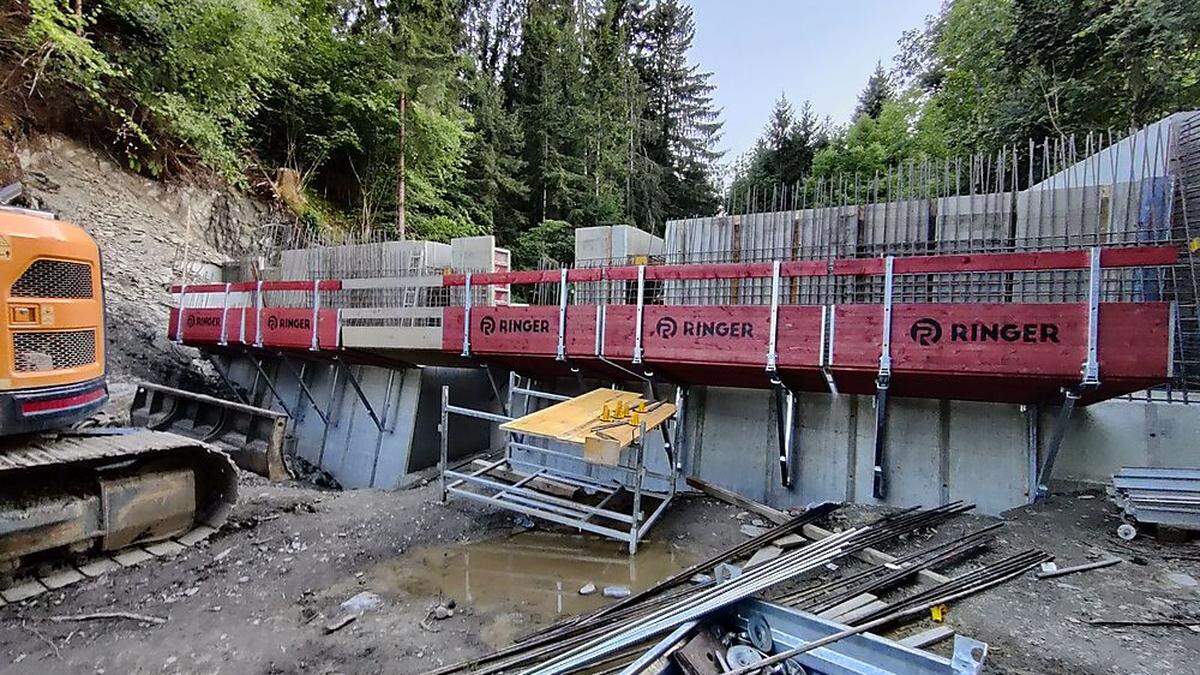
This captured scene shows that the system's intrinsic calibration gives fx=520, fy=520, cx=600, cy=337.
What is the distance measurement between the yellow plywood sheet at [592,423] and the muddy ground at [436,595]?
110 cm

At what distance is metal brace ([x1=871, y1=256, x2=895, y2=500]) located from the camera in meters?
4.27

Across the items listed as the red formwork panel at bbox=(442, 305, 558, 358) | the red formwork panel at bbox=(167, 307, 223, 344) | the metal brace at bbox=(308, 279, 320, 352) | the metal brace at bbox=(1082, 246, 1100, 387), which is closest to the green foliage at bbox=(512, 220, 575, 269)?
the red formwork panel at bbox=(167, 307, 223, 344)

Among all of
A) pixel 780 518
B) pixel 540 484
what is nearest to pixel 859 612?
pixel 780 518

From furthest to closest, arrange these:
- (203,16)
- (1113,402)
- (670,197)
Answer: (670,197)
(203,16)
(1113,402)

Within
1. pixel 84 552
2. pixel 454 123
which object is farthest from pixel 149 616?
pixel 454 123

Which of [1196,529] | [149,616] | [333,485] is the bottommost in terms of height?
[333,485]

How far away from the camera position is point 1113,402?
4812 millimetres

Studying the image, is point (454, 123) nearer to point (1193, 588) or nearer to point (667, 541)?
point (667, 541)

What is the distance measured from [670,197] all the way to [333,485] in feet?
65.0

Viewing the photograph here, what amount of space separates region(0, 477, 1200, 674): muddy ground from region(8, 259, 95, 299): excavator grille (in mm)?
2180

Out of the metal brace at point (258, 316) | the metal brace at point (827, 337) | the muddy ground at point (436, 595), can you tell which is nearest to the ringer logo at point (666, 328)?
the metal brace at point (827, 337)

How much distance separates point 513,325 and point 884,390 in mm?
3932

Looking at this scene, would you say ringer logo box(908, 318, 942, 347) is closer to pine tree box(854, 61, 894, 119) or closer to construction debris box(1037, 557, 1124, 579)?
construction debris box(1037, 557, 1124, 579)

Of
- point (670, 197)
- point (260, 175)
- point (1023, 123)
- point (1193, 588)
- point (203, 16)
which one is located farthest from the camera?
point (670, 197)
